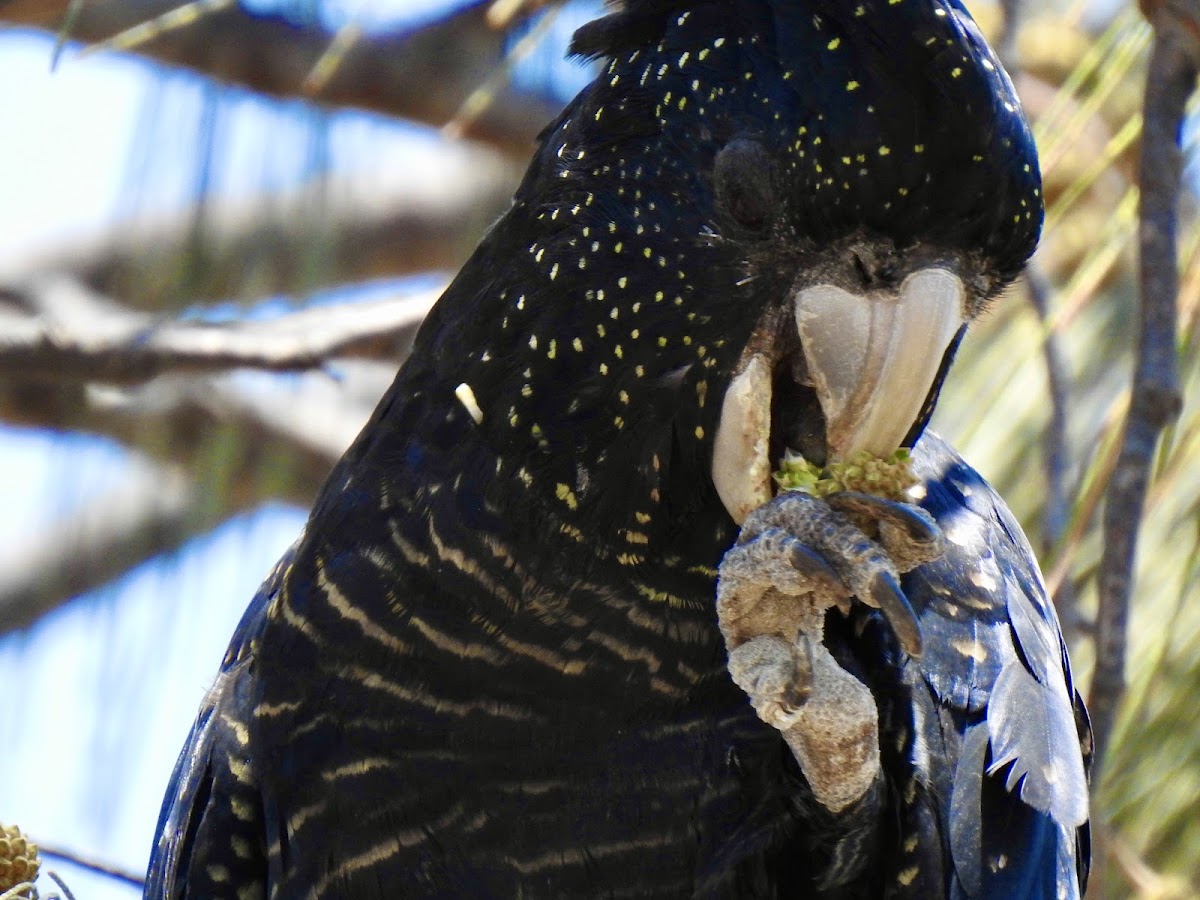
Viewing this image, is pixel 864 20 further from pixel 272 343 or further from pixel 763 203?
pixel 272 343

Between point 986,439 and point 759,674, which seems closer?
point 759,674

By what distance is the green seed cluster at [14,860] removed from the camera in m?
1.99

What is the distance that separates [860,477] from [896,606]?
282 millimetres

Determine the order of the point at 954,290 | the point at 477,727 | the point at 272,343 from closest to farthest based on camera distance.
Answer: the point at 954,290 → the point at 477,727 → the point at 272,343

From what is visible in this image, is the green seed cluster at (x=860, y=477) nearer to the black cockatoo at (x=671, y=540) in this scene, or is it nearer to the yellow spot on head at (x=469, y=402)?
the black cockatoo at (x=671, y=540)

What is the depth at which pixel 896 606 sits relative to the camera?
202 centimetres

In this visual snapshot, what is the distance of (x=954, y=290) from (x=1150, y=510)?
102 cm

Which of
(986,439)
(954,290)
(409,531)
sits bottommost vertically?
(409,531)

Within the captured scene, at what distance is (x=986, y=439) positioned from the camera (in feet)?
11.6

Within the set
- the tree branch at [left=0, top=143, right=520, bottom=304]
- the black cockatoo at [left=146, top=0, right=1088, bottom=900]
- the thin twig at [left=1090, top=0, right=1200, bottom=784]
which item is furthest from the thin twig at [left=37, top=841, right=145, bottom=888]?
the tree branch at [left=0, top=143, right=520, bottom=304]

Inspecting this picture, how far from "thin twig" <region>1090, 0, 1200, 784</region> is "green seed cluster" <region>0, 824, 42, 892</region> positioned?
156 cm

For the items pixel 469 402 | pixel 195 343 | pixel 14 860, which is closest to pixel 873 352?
pixel 469 402

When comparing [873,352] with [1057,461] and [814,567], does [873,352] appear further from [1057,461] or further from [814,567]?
[1057,461]

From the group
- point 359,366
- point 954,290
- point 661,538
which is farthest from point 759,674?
point 359,366
